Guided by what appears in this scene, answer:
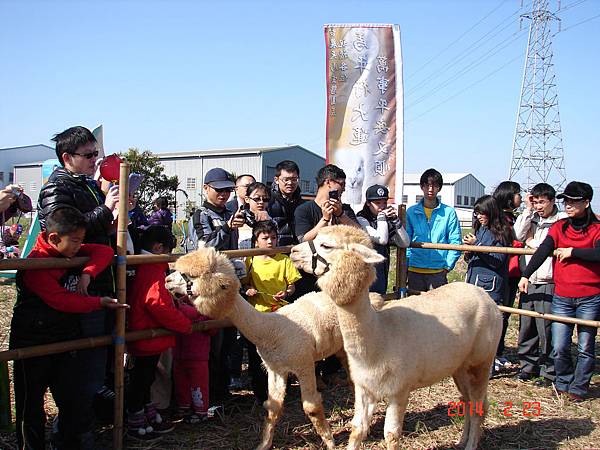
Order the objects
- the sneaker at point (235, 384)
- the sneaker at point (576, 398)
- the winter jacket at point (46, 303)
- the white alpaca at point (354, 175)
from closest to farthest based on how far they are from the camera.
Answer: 1. the winter jacket at point (46, 303)
2. the sneaker at point (576, 398)
3. the sneaker at point (235, 384)
4. the white alpaca at point (354, 175)

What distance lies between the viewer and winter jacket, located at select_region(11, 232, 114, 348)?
10.2 ft

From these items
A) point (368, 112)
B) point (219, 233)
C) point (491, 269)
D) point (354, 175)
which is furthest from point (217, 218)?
point (491, 269)

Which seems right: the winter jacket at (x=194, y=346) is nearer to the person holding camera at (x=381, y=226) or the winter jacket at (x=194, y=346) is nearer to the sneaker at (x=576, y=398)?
the person holding camera at (x=381, y=226)

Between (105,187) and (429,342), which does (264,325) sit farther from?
(105,187)

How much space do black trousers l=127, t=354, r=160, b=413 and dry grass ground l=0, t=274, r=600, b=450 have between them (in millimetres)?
288

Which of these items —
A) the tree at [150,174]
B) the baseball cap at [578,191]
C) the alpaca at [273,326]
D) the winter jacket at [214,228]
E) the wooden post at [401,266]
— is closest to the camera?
the alpaca at [273,326]

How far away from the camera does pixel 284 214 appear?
5305 millimetres

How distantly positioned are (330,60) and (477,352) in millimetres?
4369

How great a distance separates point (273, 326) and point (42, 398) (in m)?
1.57

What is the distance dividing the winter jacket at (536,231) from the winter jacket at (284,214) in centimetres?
260

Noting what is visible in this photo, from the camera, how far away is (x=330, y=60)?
6.71 metres

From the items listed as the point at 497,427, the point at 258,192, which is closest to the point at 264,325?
the point at 258,192

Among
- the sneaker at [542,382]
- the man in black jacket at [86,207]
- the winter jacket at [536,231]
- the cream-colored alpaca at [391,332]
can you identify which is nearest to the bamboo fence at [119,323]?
the man in black jacket at [86,207]

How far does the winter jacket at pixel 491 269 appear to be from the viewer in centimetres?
558
